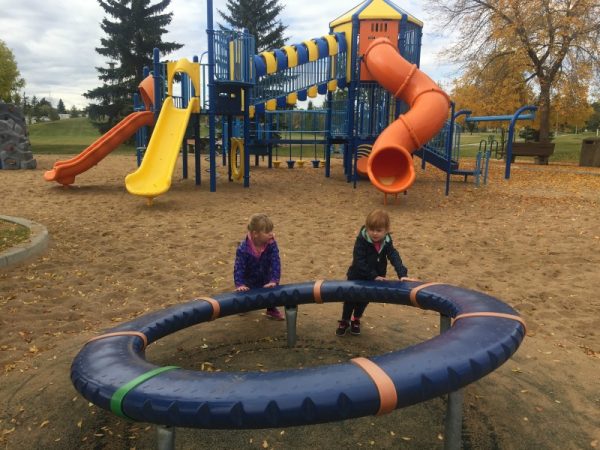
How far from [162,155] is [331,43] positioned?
6.31 meters

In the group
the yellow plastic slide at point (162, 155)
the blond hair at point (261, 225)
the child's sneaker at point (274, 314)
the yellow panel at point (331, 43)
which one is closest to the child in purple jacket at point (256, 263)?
the blond hair at point (261, 225)

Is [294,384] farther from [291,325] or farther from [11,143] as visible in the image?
[11,143]

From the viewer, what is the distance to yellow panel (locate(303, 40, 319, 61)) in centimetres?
1338

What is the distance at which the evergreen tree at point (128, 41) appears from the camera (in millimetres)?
34438

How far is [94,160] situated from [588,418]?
12388mm

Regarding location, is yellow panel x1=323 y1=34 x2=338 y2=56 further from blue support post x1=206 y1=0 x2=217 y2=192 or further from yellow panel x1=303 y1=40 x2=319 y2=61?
blue support post x1=206 y1=0 x2=217 y2=192

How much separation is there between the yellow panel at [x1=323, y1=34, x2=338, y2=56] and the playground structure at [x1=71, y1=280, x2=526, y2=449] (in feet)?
40.1

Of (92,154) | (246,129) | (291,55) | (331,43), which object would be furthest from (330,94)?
(92,154)

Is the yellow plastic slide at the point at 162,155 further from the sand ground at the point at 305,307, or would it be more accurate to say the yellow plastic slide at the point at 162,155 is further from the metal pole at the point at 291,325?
the metal pole at the point at 291,325

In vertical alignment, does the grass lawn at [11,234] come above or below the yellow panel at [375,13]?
below

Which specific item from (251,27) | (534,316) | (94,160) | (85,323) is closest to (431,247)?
(534,316)

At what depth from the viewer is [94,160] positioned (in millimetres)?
12461

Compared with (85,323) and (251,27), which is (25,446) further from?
(251,27)

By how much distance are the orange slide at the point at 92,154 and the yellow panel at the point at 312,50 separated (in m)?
4.77
